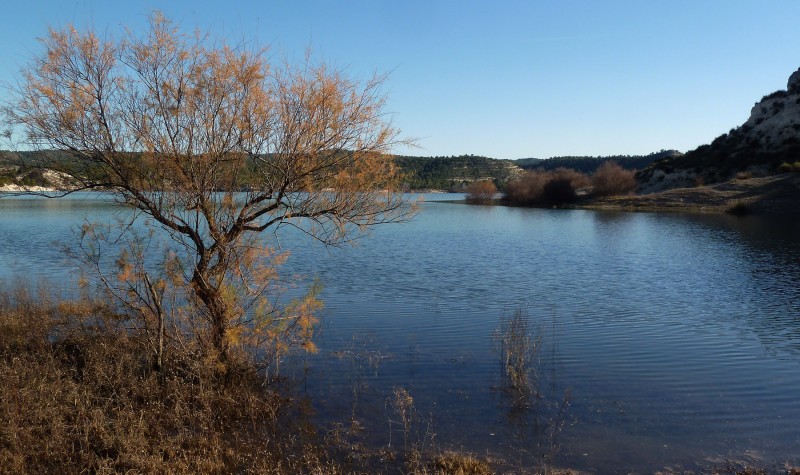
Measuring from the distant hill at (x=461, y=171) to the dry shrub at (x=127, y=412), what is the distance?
95.4 meters

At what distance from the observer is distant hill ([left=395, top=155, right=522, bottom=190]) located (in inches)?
4513

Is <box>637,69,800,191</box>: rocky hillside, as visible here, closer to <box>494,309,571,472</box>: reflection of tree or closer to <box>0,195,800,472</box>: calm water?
<box>0,195,800,472</box>: calm water

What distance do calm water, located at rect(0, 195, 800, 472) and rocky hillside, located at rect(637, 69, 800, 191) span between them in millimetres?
39607

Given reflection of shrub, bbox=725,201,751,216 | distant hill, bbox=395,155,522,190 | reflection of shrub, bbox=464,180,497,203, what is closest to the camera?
reflection of shrub, bbox=725,201,751,216

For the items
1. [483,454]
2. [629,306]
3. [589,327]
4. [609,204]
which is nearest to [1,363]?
[483,454]

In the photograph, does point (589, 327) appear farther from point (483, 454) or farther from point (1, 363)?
point (1, 363)

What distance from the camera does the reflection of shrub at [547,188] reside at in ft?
222

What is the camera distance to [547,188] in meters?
68.9

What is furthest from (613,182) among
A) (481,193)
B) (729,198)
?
(481,193)

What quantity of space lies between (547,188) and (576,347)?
2352 inches

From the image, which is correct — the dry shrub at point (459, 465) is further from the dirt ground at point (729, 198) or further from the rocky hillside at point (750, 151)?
the rocky hillside at point (750, 151)

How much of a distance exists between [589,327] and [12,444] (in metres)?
10.5

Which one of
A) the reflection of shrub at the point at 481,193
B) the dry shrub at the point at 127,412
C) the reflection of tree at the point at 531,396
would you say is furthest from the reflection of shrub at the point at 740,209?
the dry shrub at the point at 127,412

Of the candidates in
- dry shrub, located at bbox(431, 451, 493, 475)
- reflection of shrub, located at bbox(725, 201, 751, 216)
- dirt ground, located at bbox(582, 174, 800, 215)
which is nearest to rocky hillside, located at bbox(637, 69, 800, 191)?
dirt ground, located at bbox(582, 174, 800, 215)
